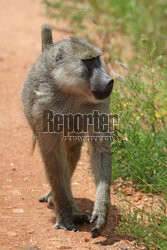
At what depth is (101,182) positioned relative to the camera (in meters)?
4.16

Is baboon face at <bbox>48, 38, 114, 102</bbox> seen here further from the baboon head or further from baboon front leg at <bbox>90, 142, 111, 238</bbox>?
baboon front leg at <bbox>90, 142, 111, 238</bbox>

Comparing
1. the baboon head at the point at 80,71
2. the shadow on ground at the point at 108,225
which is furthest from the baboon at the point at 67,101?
the shadow on ground at the point at 108,225

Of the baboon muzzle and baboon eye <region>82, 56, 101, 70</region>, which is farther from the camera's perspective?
baboon eye <region>82, 56, 101, 70</region>

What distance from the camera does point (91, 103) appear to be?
4.25 metres

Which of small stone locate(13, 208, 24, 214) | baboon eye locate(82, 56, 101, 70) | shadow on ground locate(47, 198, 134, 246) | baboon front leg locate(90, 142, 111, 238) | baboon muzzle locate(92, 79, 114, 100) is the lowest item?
shadow on ground locate(47, 198, 134, 246)

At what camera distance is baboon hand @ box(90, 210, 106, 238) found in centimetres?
400

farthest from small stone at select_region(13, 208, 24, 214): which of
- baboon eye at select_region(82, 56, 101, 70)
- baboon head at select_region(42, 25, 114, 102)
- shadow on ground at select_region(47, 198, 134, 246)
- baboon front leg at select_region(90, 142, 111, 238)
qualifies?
baboon eye at select_region(82, 56, 101, 70)

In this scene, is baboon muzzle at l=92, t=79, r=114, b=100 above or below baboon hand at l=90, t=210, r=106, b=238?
above

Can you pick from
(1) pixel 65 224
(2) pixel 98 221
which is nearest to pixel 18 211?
(1) pixel 65 224

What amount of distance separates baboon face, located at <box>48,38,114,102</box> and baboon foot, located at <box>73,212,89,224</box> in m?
1.34

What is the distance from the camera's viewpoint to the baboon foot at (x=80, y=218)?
4.53 meters

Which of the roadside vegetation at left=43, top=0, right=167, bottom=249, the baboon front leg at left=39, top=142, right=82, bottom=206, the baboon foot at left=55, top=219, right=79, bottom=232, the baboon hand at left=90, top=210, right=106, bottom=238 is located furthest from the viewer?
the baboon front leg at left=39, top=142, right=82, bottom=206

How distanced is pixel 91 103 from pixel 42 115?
1.68 ft

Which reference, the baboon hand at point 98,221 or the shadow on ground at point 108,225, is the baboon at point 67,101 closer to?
the baboon hand at point 98,221
